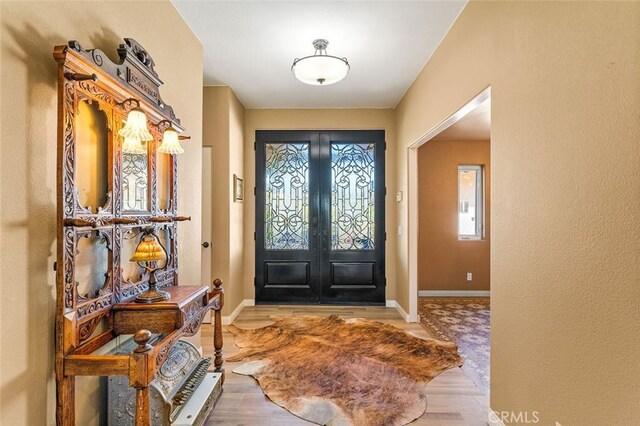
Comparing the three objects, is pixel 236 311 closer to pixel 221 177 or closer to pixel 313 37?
pixel 221 177

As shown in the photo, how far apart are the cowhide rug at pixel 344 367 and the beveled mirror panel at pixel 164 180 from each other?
5.13 feet

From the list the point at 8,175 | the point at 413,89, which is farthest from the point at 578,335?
the point at 413,89

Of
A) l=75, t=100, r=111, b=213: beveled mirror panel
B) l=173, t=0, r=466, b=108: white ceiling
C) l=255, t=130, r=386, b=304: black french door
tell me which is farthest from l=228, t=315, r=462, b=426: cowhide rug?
l=173, t=0, r=466, b=108: white ceiling

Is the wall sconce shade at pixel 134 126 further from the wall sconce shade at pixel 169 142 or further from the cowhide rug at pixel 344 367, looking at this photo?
the cowhide rug at pixel 344 367

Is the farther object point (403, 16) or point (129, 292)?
point (403, 16)

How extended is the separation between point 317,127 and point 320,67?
2.08 meters

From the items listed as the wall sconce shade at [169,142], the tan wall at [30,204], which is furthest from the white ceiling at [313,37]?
the tan wall at [30,204]

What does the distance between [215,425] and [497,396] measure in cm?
176

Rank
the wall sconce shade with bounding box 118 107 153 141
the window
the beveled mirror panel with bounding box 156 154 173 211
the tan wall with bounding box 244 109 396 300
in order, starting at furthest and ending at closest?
1. the window
2. the tan wall with bounding box 244 109 396 300
3. the beveled mirror panel with bounding box 156 154 173 211
4. the wall sconce shade with bounding box 118 107 153 141

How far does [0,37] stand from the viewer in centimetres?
113

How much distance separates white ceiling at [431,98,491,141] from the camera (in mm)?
4309

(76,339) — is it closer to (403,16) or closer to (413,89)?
(403,16)

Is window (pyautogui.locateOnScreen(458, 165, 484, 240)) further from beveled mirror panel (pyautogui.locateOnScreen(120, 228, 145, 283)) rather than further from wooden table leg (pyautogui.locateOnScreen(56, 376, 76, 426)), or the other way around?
wooden table leg (pyautogui.locateOnScreen(56, 376, 76, 426))

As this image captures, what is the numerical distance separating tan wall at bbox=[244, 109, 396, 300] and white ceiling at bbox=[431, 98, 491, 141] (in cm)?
83
